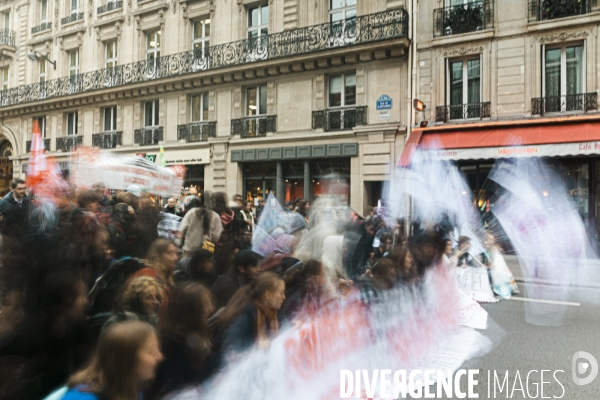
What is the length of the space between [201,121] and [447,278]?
1154cm

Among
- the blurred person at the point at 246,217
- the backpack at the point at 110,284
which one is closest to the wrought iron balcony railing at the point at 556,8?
the blurred person at the point at 246,217

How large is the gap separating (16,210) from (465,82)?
11651mm

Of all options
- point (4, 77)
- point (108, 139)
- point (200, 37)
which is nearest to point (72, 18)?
point (4, 77)

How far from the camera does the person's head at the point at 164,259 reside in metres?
3.46

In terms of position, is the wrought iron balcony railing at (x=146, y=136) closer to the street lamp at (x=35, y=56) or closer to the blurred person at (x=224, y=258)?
the street lamp at (x=35, y=56)

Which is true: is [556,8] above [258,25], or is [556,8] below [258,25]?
below

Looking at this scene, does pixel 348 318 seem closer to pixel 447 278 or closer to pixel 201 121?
pixel 447 278

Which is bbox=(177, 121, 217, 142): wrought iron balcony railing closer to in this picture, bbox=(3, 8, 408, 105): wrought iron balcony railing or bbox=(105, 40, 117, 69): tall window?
bbox=(3, 8, 408, 105): wrought iron balcony railing

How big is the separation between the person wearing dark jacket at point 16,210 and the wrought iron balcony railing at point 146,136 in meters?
10.1

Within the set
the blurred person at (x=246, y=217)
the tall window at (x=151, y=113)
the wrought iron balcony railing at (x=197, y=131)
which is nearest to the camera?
the blurred person at (x=246, y=217)

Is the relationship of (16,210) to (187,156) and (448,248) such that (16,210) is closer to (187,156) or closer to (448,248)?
(448,248)

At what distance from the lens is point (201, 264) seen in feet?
11.8

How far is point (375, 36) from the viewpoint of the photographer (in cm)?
1280

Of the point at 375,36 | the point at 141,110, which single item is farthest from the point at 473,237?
the point at 141,110
